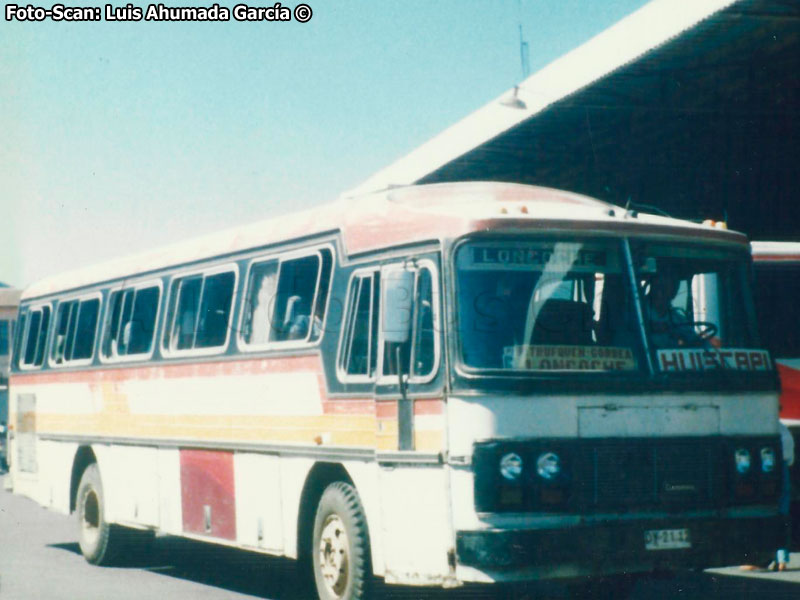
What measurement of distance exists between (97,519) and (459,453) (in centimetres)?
719

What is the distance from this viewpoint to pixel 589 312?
28.2 feet

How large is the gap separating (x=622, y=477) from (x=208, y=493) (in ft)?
15.0

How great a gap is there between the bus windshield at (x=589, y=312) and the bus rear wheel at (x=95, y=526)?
695 centimetres

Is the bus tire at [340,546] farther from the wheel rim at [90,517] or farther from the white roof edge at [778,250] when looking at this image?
the white roof edge at [778,250]

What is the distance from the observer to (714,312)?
912cm

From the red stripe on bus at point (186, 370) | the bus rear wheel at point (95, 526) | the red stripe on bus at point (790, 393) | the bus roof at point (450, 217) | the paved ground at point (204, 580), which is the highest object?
the bus roof at point (450, 217)

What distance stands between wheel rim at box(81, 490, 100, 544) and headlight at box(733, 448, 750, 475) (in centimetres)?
774

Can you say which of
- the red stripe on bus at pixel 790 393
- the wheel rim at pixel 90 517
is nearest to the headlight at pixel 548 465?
the red stripe on bus at pixel 790 393

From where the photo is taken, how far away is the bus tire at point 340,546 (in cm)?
920

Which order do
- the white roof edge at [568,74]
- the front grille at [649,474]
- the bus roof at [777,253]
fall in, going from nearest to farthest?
the front grille at [649,474], the bus roof at [777,253], the white roof edge at [568,74]

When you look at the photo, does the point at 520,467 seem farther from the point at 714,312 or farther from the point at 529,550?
the point at 714,312

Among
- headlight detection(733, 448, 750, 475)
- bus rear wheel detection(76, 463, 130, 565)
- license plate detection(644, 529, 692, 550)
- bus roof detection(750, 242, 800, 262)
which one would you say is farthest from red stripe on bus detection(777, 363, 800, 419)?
bus rear wheel detection(76, 463, 130, 565)

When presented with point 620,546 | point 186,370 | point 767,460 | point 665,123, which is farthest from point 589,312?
point 665,123

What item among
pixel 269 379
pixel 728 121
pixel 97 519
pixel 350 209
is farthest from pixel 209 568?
pixel 728 121
